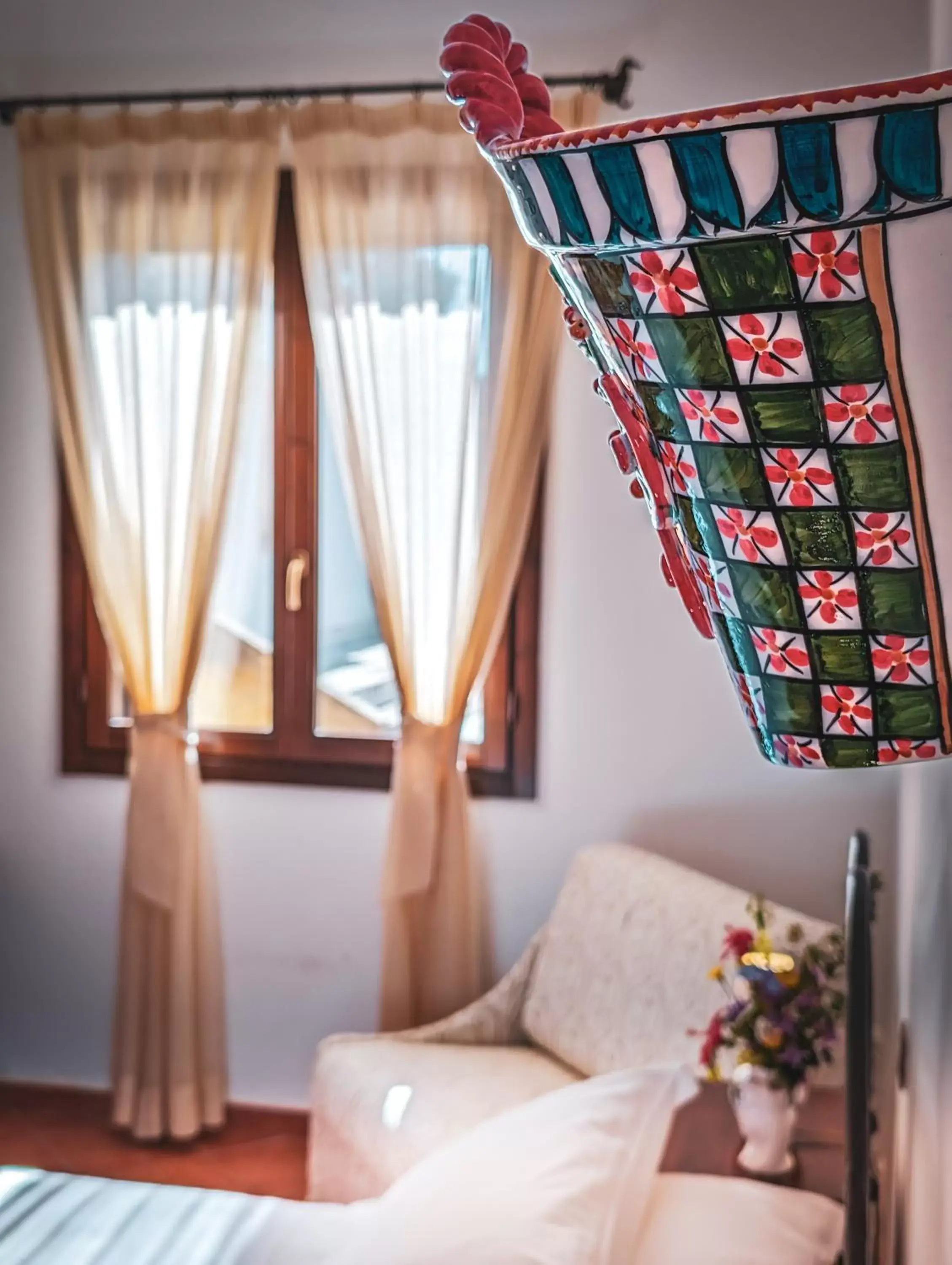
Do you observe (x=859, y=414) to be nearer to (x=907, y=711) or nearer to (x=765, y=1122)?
(x=907, y=711)

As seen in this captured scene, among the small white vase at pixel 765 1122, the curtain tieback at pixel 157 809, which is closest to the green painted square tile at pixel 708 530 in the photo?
the small white vase at pixel 765 1122

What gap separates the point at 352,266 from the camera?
120 inches

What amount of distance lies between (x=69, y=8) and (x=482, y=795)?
2.39 metres

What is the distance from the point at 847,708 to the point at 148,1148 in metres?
3.34

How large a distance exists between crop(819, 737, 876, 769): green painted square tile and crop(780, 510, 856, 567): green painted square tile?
59 millimetres

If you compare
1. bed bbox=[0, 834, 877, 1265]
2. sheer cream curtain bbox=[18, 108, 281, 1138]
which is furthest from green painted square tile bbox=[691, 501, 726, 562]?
sheer cream curtain bbox=[18, 108, 281, 1138]

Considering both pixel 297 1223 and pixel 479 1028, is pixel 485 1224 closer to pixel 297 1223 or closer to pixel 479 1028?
pixel 297 1223

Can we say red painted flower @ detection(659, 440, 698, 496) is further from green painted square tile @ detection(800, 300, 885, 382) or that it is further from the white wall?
the white wall

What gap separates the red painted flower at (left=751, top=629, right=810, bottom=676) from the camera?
34 cm

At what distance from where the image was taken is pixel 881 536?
1.01 feet

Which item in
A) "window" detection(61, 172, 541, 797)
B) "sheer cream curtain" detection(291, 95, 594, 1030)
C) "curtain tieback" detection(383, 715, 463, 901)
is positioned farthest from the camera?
"window" detection(61, 172, 541, 797)

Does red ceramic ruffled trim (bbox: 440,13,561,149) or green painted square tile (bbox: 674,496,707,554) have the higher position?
red ceramic ruffled trim (bbox: 440,13,561,149)

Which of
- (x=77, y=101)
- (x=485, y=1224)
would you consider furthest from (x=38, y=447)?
(x=485, y=1224)

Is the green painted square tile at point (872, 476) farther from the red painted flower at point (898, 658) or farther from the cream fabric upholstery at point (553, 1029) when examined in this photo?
the cream fabric upholstery at point (553, 1029)
